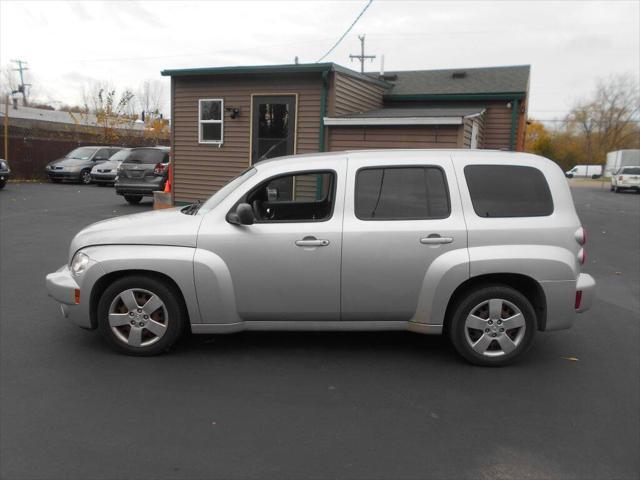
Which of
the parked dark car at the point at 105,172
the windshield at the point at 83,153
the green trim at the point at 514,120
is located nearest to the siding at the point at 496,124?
the green trim at the point at 514,120

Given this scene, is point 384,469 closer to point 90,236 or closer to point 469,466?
point 469,466

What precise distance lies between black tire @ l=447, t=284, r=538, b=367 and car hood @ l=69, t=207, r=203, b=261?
2.20m

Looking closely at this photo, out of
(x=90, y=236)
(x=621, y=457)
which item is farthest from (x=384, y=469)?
(x=90, y=236)

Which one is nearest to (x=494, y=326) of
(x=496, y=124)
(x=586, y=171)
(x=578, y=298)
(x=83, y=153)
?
(x=578, y=298)

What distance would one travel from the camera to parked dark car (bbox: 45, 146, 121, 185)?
24.1 metres

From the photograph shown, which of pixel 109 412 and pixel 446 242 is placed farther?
pixel 446 242

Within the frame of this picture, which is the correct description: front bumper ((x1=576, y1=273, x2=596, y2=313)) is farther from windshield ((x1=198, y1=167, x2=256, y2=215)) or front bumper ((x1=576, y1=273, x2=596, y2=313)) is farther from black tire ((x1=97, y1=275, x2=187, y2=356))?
black tire ((x1=97, y1=275, x2=187, y2=356))

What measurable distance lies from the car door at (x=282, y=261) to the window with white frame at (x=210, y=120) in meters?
10.2

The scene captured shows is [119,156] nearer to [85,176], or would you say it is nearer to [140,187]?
[85,176]

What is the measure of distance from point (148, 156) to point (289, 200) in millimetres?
12202

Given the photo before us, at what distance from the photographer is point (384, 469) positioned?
10.00 ft

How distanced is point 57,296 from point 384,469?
304 centimetres

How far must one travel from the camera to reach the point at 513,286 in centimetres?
467

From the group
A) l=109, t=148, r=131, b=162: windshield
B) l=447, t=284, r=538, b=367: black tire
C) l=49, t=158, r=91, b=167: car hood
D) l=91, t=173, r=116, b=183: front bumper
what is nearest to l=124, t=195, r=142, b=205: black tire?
l=91, t=173, r=116, b=183: front bumper
